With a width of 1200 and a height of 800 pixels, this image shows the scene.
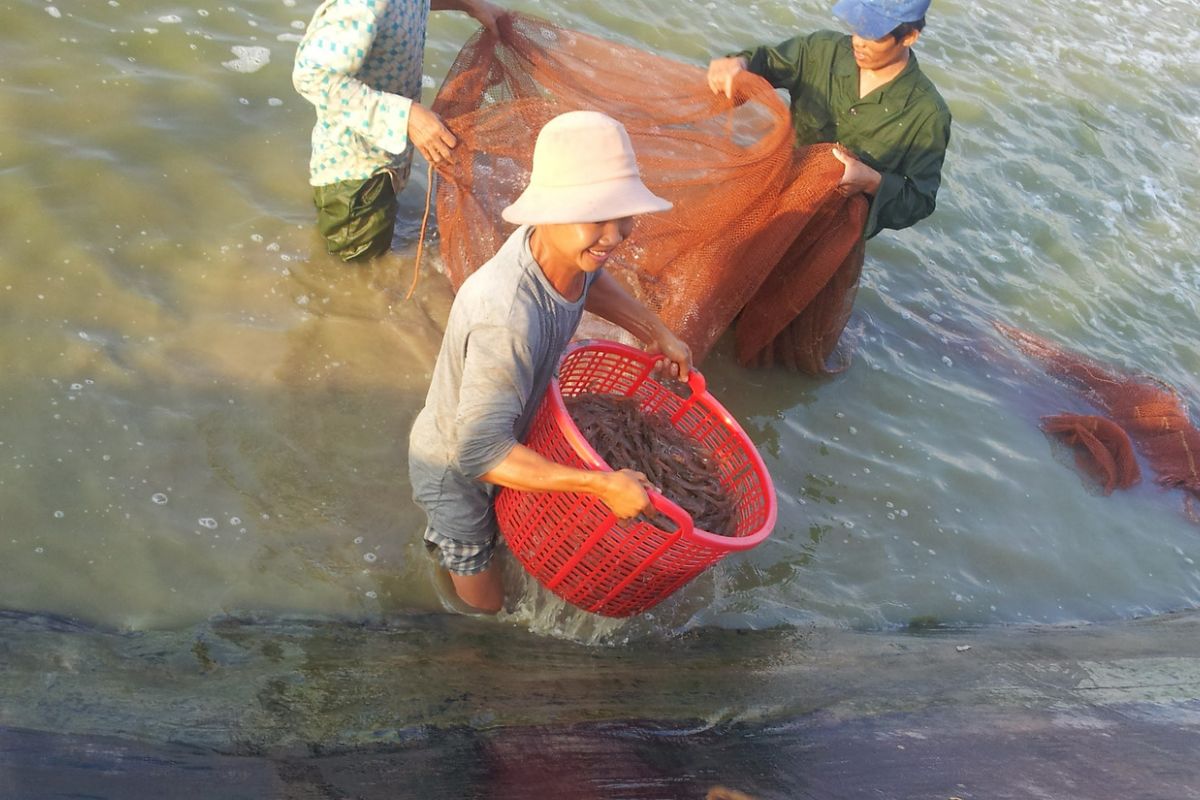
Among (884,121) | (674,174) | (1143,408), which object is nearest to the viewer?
(674,174)

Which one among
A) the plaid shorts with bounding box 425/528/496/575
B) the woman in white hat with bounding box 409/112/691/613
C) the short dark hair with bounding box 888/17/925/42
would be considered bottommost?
the plaid shorts with bounding box 425/528/496/575

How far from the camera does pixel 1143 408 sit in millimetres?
5836

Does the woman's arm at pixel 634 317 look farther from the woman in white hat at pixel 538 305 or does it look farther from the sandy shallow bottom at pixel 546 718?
the sandy shallow bottom at pixel 546 718

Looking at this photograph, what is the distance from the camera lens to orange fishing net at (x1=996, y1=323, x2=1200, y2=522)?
5.54 metres

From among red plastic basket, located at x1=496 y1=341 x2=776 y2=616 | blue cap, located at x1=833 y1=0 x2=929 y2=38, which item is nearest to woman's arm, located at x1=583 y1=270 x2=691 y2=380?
red plastic basket, located at x1=496 y1=341 x2=776 y2=616

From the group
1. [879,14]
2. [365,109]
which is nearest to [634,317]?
[365,109]

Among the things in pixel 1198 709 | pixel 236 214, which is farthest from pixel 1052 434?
pixel 236 214

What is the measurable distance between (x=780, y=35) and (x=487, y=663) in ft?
21.3

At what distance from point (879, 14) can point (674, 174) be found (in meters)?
1.09

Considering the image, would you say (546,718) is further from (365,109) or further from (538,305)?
(365,109)

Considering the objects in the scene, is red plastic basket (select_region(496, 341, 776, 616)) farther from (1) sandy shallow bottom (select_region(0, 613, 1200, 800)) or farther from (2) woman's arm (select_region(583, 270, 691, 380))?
(1) sandy shallow bottom (select_region(0, 613, 1200, 800))

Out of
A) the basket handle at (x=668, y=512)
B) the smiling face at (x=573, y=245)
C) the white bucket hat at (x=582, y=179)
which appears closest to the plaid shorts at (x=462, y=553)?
the basket handle at (x=668, y=512)

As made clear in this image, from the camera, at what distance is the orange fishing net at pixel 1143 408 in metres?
5.54

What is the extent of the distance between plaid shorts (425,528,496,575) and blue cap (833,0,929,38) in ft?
8.91
